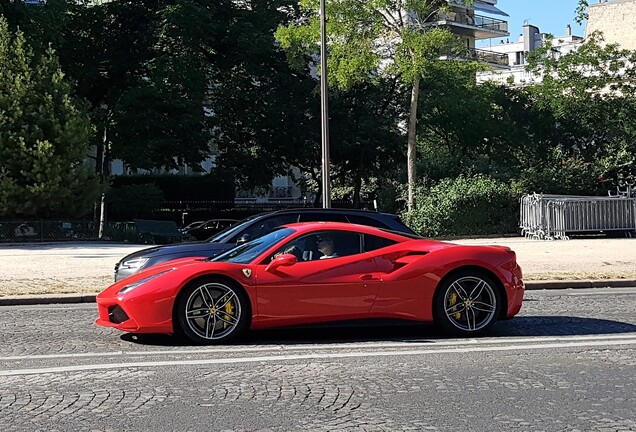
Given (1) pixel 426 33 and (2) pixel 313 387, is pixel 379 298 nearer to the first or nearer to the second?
(2) pixel 313 387

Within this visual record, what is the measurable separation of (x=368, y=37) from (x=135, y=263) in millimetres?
23128

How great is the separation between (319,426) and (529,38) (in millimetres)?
116571

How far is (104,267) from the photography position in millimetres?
20422

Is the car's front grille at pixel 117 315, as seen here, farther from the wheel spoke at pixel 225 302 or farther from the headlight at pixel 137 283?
the wheel spoke at pixel 225 302

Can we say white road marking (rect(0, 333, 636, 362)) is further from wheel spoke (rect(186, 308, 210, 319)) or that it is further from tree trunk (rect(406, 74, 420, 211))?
tree trunk (rect(406, 74, 420, 211))

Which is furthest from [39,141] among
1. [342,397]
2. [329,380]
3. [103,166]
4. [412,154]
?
[342,397]

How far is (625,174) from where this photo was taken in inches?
1444

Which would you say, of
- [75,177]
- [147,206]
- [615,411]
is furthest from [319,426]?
[147,206]

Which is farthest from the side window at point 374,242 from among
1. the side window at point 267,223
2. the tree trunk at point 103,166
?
the tree trunk at point 103,166

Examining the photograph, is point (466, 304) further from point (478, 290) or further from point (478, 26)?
point (478, 26)

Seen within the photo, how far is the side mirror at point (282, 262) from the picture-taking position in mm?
9664

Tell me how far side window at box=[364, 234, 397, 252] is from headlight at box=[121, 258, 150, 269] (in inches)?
158

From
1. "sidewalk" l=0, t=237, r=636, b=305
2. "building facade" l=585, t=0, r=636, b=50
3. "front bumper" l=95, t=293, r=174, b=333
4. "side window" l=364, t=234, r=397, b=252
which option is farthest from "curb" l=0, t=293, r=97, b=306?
"building facade" l=585, t=0, r=636, b=50

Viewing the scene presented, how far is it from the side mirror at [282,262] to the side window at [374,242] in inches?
36.0
